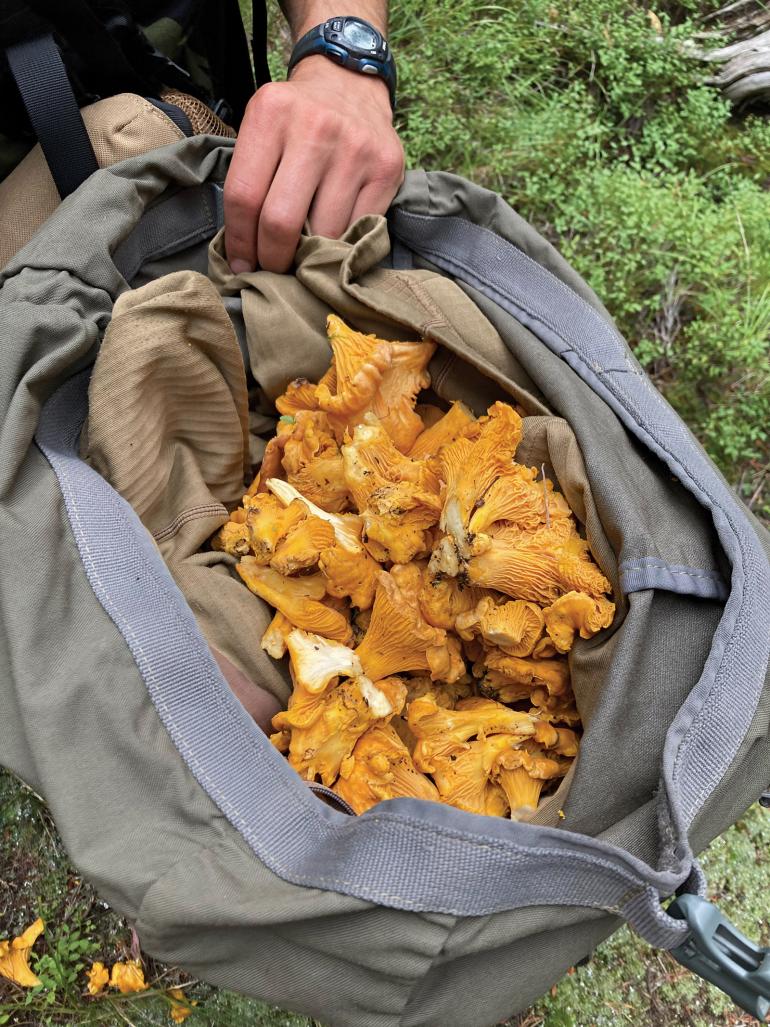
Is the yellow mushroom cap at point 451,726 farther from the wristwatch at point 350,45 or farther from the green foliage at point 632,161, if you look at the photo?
the wristwatch at point 350,45

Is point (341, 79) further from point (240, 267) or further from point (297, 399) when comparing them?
point (297, 399)

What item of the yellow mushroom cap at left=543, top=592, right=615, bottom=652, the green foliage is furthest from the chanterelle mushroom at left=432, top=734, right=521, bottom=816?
the green foliage

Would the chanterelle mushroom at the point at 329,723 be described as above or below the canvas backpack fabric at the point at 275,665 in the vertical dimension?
below

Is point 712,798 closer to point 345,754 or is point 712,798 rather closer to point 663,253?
point 345,754

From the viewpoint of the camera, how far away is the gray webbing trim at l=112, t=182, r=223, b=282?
5.94 ft

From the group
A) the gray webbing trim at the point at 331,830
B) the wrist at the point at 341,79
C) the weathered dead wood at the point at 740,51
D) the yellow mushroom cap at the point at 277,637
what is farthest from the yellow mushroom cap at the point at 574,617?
the weathered dead wood at the point at 740,51

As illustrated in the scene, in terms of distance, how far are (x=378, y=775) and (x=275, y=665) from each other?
35cm

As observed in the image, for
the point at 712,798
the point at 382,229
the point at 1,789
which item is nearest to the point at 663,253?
the point at 382,229

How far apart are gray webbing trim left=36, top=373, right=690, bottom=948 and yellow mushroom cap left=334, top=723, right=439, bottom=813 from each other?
0.86 ft

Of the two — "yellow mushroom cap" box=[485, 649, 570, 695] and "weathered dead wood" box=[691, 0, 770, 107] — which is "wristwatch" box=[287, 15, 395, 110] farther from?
"weathered dead wood" box=[691, 0, 770, 107]

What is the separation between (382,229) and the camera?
→ 6.09 ft

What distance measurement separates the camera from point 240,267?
194 centimetres

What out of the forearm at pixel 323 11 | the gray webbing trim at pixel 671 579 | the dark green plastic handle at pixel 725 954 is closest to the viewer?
the dark green plastic handle at pixel 725 954

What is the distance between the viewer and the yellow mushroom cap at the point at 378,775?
4.94ft
